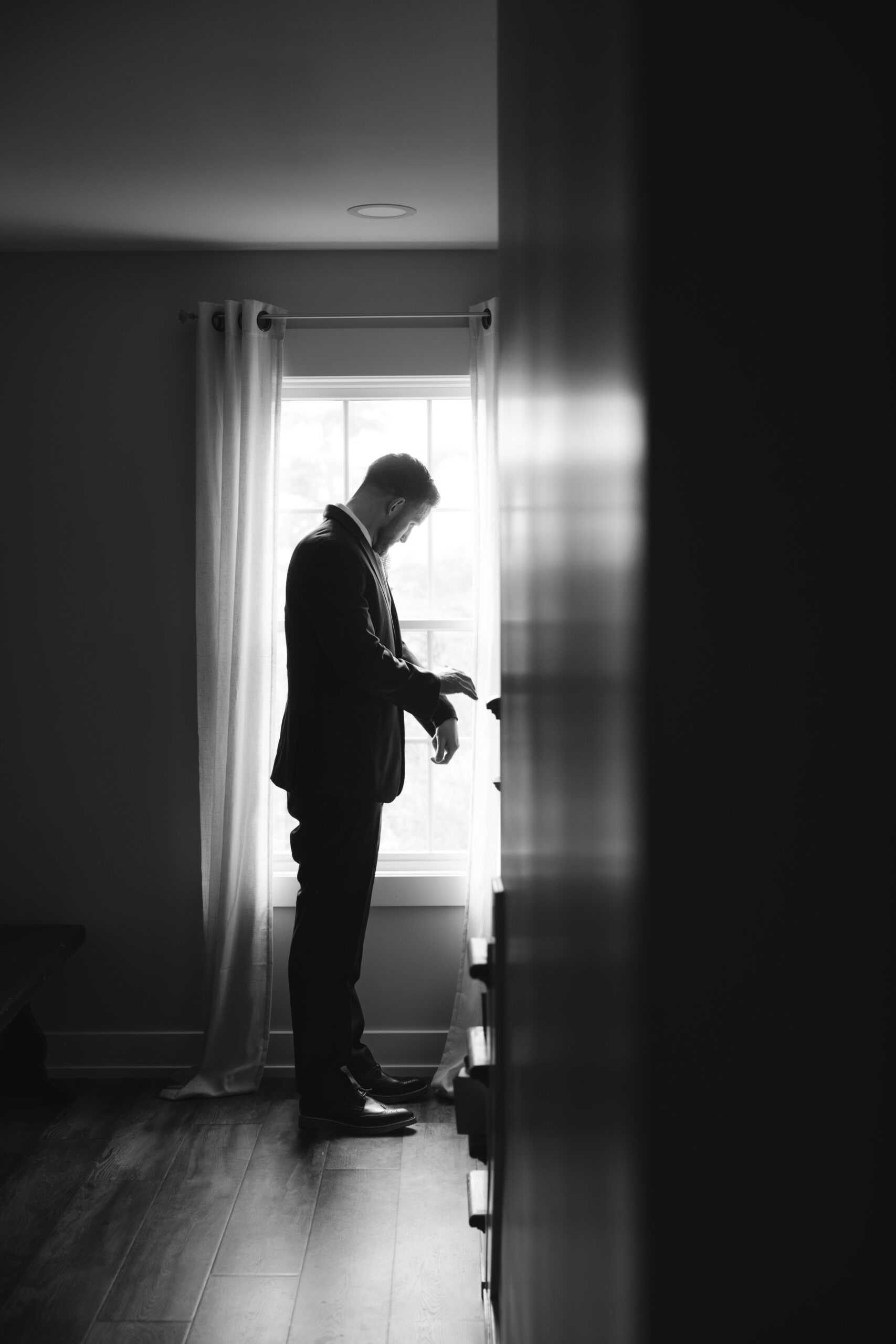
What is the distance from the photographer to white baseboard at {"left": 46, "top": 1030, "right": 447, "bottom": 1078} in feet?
11.3

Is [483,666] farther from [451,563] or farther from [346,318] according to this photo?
[346,318]

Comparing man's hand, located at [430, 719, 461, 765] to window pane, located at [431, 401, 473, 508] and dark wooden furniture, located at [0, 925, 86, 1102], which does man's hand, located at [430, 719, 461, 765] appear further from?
dark wooden furniture, located at [0, 925, 86, 1102]

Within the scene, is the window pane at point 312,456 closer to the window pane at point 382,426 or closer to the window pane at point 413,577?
the window pane at point 382,426

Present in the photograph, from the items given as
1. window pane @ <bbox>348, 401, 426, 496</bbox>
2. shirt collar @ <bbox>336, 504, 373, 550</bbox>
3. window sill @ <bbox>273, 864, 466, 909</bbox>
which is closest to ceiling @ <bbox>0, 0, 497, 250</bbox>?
window pane @ <bbox>348, 401, 426, 496</bbox>

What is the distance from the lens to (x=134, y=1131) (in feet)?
9.95

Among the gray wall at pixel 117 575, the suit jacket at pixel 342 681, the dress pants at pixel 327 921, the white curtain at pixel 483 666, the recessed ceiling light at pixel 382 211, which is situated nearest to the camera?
the suit jacket at pixel 342 681

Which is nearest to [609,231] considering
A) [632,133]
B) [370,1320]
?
[632,133]

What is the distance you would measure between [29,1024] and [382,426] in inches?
83.0

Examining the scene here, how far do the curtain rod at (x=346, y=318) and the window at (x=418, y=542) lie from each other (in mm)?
251

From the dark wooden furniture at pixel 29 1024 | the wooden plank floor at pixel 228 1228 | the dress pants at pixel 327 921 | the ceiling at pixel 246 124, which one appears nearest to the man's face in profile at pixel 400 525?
the dress pants at pixel 327 921

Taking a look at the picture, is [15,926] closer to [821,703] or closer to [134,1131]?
[134,1131]

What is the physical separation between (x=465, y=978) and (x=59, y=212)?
2472 millimetres

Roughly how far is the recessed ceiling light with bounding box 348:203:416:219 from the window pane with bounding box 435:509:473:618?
910mm

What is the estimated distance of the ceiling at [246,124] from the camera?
199 centimetres
